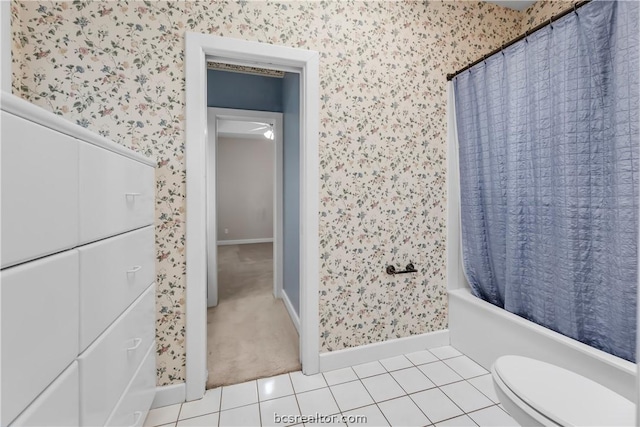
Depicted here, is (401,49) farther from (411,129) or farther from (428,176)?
(428,176)

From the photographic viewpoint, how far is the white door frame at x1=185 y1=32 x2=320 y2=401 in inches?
61.8

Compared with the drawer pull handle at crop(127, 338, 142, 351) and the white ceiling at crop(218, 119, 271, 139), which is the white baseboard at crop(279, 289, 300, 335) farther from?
the white ceiling at crop(218, 119, 271, 139)

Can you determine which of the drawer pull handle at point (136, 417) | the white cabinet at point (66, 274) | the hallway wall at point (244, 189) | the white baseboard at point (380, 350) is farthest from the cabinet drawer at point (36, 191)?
the hallway wall at point (244, 189)

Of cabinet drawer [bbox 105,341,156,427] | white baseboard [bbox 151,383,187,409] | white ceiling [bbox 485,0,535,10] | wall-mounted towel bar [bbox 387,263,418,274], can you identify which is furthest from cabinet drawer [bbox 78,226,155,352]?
white ceiling [bbox 485,0,535,10]

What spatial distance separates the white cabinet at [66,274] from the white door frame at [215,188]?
1785mm

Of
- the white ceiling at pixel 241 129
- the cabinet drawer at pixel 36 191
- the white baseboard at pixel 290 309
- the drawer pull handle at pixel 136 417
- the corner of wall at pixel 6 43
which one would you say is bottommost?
the white baseboard at pixel 290 309

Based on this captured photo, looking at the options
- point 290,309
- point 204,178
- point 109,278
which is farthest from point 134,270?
point 290,309

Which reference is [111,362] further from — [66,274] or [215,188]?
[215,188]

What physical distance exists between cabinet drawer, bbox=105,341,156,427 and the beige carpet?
435 mm

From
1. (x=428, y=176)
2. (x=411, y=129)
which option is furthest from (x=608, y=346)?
(x=411, y=129)

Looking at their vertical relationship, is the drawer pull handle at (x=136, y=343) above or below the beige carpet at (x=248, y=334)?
above

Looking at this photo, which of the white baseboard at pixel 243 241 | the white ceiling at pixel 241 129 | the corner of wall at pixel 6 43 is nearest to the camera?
the corner of wall at pixel 6 43

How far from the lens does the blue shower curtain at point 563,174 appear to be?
1.25 meters

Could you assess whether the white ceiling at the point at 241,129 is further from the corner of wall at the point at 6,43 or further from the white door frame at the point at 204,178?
the corner of wall at the point at 6,43
